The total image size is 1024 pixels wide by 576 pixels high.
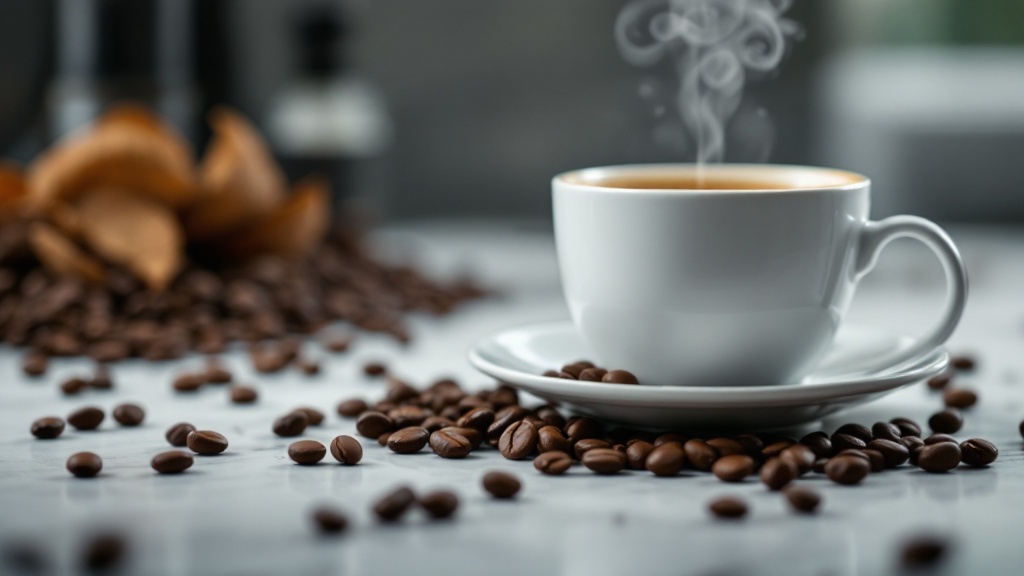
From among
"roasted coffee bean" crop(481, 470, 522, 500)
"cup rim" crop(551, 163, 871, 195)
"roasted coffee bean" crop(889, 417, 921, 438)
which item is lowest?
"roasted coffee bean" crop(889, 417, 921, 438)

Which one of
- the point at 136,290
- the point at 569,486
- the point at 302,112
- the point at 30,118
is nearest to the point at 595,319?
the point at 569,486

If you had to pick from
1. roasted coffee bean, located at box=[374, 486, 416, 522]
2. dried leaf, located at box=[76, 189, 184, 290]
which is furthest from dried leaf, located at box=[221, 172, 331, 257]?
roasted coffee bean, located at box=[374, 486, 416, 522]

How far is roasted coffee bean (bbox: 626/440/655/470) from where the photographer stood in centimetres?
82

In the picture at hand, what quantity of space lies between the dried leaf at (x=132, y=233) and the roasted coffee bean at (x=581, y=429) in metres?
0.71

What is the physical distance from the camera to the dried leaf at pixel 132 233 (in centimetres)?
141

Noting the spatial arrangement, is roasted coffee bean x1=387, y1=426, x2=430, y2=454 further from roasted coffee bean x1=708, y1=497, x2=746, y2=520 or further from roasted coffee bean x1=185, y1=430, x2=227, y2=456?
roasted coffee bean x1=708, y1=497, x2=746, y2=520

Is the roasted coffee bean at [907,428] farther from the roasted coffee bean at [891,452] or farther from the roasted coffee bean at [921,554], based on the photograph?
the roasted coffee bean at [921,554]

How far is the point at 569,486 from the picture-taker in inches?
31.1

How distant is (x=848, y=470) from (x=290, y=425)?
465mm

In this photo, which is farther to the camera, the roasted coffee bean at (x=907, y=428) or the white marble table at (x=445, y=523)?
the roasted coffee bean at (x=907, y=428)

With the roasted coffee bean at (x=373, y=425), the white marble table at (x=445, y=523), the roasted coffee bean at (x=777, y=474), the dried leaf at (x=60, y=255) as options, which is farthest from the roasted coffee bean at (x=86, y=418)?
the roasted coffee bean at (x=777, y=474)

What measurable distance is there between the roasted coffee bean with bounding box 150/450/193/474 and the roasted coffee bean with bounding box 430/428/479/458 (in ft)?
0.62

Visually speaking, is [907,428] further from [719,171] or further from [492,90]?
[492,90]

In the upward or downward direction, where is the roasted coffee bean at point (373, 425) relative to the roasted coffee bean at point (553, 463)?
downward
